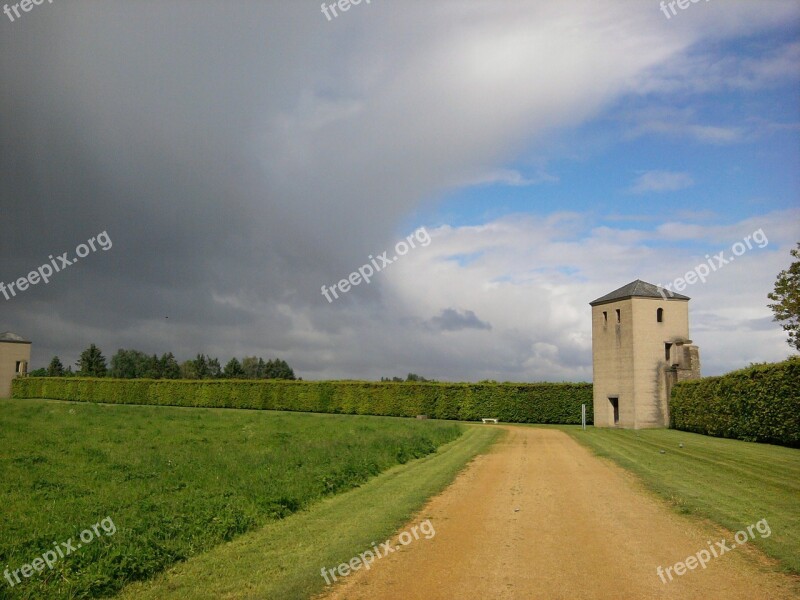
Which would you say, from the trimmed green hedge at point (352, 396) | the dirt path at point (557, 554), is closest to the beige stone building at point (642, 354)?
the trimmed green hedge at point (352, 396)

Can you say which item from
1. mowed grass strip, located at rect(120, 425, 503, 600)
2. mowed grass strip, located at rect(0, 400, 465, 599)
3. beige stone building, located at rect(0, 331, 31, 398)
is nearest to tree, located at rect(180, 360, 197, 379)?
beige stone building, located at rect(0, 331, 31, 398)

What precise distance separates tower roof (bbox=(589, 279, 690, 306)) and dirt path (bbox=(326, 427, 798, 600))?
2858 cm

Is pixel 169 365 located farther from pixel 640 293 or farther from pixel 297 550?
pixel 297 550

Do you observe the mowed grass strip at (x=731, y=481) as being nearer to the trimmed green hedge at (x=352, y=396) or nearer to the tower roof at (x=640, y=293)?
the tower roof at (x=640, y=293)

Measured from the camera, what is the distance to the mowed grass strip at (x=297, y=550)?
718 centimetres

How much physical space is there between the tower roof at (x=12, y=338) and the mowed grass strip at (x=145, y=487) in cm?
6494

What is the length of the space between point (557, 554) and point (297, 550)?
11.6ft

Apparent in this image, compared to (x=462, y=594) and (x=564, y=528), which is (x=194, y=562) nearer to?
(x=462, y=594)

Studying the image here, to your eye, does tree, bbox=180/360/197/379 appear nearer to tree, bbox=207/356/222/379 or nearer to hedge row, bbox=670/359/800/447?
tree, bbox=207/356/222/379

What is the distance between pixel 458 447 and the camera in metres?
23.6

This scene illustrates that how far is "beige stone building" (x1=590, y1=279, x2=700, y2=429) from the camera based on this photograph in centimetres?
3956

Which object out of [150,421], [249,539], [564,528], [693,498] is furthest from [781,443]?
[150,421]

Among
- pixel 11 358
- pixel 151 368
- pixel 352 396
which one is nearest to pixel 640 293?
pixel 352 396

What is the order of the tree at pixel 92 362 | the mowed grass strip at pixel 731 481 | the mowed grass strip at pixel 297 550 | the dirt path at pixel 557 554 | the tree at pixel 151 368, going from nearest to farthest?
the dirt path at pixel 557 554 < the mowed grass strip at pixel 297 550 < the mowed grass strip at pixel 731 481 < the tree at pixel 92 362 < the tree at pixel 151 368
